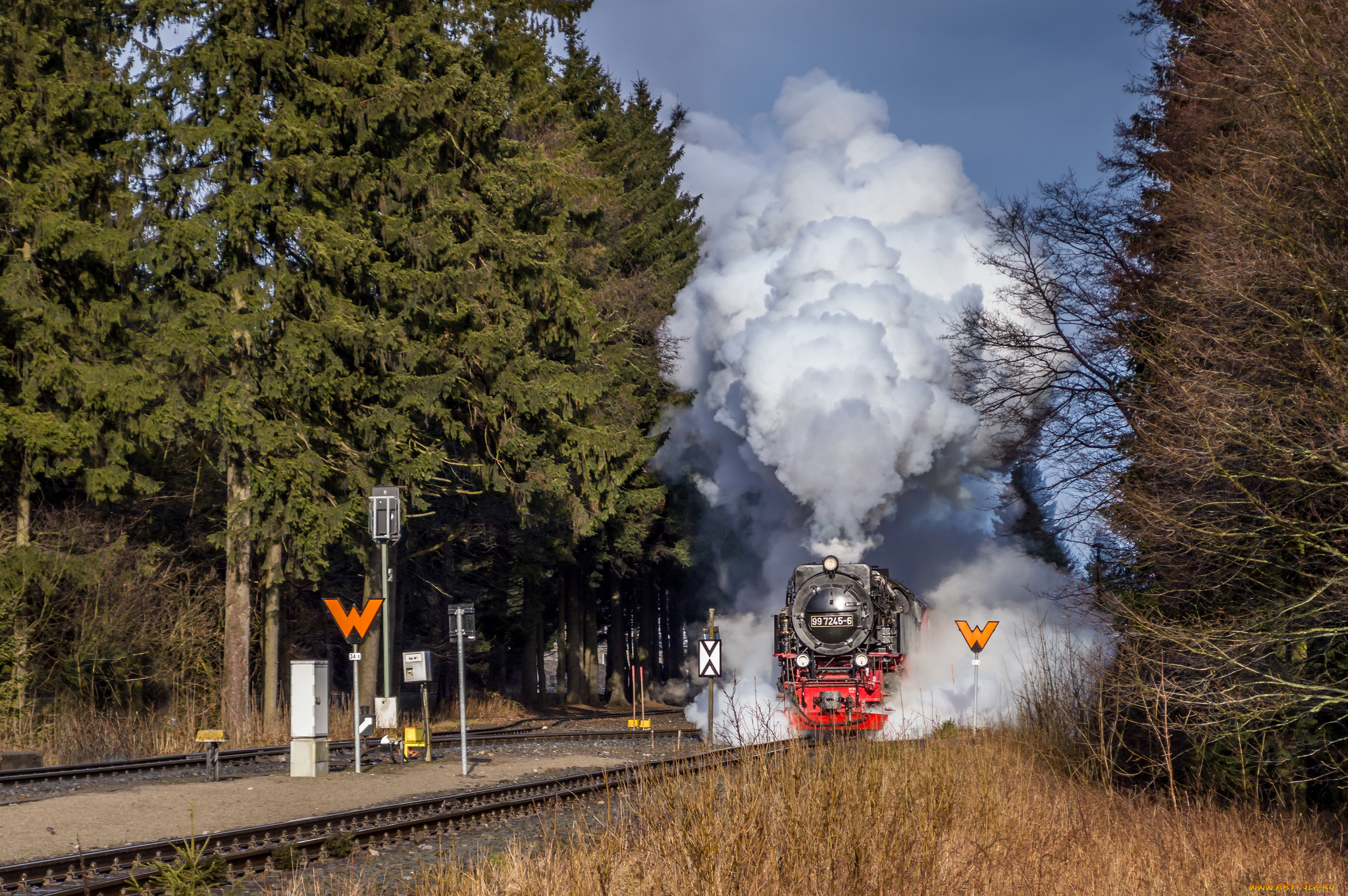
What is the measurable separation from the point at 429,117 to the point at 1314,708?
642 inches

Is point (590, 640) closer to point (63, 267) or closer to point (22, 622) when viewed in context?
point (22, 622)

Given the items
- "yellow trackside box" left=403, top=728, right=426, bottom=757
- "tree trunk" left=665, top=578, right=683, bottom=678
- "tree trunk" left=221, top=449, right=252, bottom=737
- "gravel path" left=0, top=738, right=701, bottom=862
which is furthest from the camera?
"tree trunk" left=665, top=578, right=683, bottom=678

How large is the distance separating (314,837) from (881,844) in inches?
191

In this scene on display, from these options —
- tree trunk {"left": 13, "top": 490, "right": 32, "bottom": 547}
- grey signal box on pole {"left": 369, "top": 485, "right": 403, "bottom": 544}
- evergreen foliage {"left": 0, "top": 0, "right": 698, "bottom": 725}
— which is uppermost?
evergreen foliage {"left": 0, "top": 0, "right": 698, "bottom": 725}

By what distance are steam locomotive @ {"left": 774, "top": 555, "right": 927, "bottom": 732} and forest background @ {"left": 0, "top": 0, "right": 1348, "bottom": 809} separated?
9.74ft

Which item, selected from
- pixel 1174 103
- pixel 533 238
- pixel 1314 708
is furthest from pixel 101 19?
pixel 1314 708

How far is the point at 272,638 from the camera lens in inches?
779

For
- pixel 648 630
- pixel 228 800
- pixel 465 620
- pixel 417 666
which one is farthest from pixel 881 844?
pixel 648 630

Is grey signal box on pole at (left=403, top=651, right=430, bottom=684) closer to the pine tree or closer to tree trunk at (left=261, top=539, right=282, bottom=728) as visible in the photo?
tree trunk at (left=261, top=539, right=282, bottom=728)

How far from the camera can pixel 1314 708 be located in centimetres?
895

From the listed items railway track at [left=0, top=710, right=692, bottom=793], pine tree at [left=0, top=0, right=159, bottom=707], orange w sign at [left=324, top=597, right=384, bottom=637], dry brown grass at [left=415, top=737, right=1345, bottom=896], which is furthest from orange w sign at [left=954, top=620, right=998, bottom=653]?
pine tree at [left=0, top=0, right=159, bottom=707]

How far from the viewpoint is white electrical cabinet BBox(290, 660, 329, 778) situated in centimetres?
1370

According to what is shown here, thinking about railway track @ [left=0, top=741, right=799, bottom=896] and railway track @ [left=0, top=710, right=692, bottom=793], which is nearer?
railway track @ [left=0, top=741, right=799, bottom=896]

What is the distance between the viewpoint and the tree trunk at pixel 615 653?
36.6m
